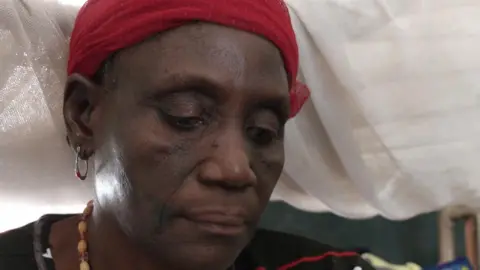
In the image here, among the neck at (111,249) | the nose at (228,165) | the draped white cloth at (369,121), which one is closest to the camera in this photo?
the nose at (228,165)

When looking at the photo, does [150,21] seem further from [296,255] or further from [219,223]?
[296,255]

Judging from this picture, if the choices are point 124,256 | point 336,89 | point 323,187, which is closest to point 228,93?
point 124,256

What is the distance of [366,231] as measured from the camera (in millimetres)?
1462

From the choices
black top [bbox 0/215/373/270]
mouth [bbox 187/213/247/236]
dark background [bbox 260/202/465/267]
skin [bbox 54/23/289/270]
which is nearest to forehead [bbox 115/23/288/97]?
skin [bbox 54/23/289/270]

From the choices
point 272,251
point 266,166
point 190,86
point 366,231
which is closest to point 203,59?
point 190,86

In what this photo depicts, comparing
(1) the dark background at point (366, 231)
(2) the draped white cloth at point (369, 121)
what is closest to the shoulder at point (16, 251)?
(2) the draped white cloth at point (369, 121)

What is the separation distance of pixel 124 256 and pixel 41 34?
321 millimetres

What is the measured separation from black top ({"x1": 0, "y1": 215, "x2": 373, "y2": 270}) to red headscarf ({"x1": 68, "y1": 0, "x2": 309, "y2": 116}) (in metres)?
0.25

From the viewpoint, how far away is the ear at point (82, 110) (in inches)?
30.8

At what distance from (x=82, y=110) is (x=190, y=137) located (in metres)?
0.18

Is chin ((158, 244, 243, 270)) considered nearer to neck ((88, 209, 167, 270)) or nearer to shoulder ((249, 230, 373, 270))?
neck ((88, 209, 167, 270))

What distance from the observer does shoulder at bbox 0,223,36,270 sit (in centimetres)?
84

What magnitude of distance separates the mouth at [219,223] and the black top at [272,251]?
0.83 feet

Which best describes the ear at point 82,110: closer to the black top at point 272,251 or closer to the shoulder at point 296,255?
the black top at point 272,251
